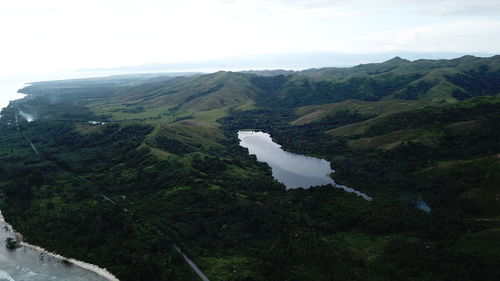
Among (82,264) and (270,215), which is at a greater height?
(270,215)

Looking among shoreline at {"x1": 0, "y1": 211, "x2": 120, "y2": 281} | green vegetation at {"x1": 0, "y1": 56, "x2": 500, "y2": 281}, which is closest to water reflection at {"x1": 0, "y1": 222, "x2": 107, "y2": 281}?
shoreline at {"x1": 0, "y1": 211, "x2": 120, "y2": 281}

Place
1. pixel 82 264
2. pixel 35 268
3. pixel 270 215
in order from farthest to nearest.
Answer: pixel 270 215
pixel 35 268
pixel 82 264

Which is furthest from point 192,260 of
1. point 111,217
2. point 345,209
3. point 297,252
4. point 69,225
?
point 345,209

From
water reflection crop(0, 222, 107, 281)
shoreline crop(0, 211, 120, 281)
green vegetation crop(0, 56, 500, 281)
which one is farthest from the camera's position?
water reflection crop(0, 222, 107, 281)

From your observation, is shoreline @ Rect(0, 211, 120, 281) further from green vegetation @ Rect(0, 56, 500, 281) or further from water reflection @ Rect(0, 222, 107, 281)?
green vegetation @ Rect(0, 56, 500, 281)

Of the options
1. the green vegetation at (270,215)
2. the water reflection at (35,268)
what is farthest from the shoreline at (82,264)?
the green vegetation at (270,215)

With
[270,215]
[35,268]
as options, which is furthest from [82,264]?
[270,215]

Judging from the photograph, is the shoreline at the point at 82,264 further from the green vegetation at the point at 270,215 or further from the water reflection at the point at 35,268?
the green vegetation at the point at 270,215

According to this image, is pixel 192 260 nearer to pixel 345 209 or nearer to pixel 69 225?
pixel 69 225

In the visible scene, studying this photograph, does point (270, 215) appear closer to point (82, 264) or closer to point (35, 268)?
point (82, 264)

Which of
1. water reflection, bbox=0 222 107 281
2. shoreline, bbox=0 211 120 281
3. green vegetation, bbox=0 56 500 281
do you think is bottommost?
water reflection, bbox=0 222 107 281

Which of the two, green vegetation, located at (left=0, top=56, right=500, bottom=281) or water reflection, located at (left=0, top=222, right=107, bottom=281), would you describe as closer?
green vegetation, located at (left=0, top=56, right=500, bottom=281)

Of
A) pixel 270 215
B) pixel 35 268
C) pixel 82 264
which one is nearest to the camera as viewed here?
pixel 82 264
